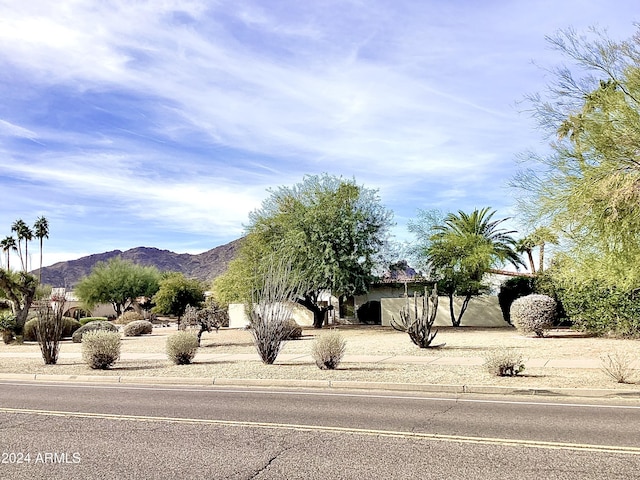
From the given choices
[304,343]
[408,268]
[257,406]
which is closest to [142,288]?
[408,268]

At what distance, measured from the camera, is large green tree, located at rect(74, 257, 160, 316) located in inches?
2761

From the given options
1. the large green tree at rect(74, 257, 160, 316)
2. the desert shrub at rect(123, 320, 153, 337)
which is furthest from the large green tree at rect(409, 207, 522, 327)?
the large green tree at rect(74, 257, 160, 316)

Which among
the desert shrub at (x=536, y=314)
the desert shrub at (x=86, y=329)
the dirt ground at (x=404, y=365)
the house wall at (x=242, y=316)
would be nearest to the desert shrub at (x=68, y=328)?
the desert shrub at (x=86, y=329)

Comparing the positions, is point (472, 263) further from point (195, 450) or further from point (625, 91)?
point (195, 450)

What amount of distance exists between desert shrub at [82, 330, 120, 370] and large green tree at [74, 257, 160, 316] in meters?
54.5

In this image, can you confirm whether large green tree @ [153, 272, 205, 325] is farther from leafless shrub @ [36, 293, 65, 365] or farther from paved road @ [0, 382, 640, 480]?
paved road @ [0, 382, 640, 480]

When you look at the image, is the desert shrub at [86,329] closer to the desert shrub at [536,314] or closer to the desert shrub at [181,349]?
the desert shrub at [181,349]

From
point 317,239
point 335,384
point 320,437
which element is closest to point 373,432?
point 320,437

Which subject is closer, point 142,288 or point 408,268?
point 408,268

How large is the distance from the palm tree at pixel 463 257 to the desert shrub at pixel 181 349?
835 inches

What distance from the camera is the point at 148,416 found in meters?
9.99

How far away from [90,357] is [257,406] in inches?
348

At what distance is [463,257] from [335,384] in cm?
2491

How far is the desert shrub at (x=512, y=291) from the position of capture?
3475cm
